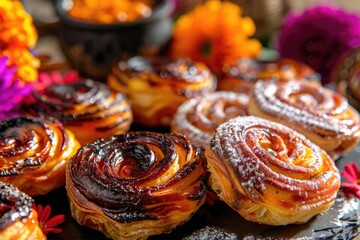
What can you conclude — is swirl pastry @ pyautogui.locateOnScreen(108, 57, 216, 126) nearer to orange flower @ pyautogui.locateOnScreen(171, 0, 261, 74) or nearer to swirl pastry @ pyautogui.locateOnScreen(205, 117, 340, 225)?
Result: orange flower @ pyautogui.locateOnScreen(171, 0, 261, 74)

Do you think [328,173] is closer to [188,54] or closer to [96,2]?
[188,54]

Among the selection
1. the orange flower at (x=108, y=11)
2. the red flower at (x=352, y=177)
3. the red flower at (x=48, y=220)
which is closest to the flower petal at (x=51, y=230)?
the red flower at (x=48, y=220)

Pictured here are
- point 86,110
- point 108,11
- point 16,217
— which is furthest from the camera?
point 108,11

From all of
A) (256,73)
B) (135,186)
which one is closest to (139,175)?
(135,186)

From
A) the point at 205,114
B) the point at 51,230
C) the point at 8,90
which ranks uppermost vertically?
the point at 8,90

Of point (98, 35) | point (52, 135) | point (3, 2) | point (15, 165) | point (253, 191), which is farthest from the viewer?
point (98, 35)

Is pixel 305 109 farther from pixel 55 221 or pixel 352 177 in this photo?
pixel 55 221

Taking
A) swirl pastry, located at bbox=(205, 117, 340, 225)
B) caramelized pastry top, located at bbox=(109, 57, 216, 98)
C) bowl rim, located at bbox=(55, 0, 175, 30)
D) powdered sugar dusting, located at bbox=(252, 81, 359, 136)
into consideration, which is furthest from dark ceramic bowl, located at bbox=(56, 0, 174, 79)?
swirl pastry, located at bbox=(205, 117, 340, 225)

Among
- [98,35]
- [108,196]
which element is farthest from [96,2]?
[108,196]
